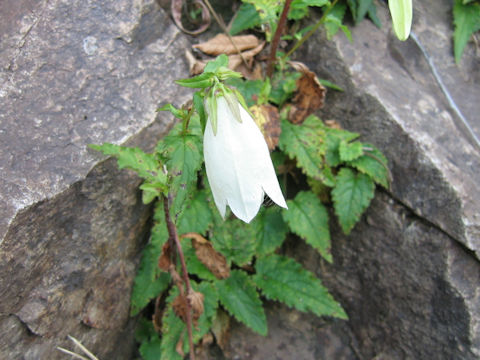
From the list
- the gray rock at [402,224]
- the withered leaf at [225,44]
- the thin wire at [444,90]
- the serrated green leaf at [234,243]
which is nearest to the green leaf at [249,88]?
the withered leaf at [225,44]

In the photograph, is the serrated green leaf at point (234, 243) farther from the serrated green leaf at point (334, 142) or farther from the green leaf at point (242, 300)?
the serrated green leaf at point (334, 142)

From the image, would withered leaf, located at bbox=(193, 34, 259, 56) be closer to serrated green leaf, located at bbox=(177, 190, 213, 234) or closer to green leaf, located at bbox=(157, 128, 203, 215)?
serrated green leaf, located at bbox=(177, 190, 213, 234)

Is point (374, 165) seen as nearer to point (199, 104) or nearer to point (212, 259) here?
point (212, 259)

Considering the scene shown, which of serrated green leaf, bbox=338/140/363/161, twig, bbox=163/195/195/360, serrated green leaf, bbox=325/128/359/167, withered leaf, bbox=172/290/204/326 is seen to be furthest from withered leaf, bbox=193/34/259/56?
withered leaf, bbox=172/290/204/326

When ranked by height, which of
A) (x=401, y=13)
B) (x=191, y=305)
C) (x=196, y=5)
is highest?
(x=401, y=13)

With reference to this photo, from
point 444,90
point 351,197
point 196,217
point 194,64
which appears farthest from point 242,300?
point 444,90

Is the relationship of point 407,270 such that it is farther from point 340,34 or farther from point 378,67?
point 340,34
